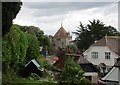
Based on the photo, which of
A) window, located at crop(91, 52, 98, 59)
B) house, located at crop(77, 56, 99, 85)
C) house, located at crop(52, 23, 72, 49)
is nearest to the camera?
house, located at crop(77, 56, 99, 85)

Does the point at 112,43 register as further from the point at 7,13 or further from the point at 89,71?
the point at 7,13

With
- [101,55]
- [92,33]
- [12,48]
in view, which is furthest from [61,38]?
[12,48]

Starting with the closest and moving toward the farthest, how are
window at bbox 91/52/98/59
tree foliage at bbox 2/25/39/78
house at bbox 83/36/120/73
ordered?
tree foliage at bbox 2/25/39/78
house at bbox 83/36/120/73
window at bbox 91/52/98/59

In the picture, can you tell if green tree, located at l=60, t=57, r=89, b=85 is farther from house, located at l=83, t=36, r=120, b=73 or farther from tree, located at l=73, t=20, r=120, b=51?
tree, located at l=73, t=20, r=120, b=51

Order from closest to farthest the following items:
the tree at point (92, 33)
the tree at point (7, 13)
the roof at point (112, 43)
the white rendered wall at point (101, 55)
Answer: the tree at point (7, 13), the roof at point (112, 43), the white rendered wall at point (101, 55), the tree at point (92, 33)

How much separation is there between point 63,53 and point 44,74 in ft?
27.6

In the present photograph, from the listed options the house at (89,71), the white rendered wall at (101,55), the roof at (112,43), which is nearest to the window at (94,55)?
the white rendered wall at (101,55)

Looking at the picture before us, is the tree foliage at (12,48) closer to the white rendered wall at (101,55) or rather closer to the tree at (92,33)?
the white rendered wall at (101,55)

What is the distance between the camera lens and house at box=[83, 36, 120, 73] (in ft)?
137

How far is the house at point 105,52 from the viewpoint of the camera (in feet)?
137

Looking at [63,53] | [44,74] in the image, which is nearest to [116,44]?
[63,53]

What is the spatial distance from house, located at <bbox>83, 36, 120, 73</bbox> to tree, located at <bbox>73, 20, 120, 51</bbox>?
12970 mm

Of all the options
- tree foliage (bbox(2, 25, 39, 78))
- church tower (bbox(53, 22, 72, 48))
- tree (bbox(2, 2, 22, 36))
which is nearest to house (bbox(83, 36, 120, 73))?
tree foliage (bbox(2, 25, 39, 78))

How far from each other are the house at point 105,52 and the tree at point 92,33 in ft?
42.6
